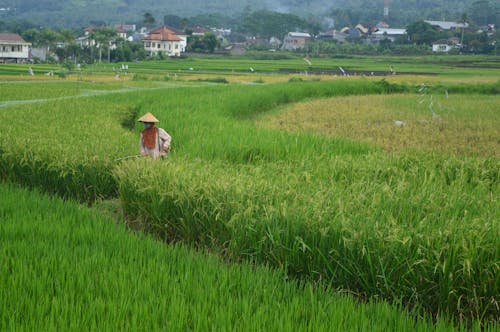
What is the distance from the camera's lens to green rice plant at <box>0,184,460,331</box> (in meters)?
2.84

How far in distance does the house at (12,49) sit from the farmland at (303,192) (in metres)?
34.2

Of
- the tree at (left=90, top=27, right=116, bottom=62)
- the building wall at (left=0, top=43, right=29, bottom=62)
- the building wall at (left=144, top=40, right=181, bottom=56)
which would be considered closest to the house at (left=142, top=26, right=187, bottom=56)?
the building wall at (left=144, top=40, right=181, bottom=56)

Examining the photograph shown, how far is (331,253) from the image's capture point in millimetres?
3859

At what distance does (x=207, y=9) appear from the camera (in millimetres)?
179500

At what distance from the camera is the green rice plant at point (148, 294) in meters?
2.84

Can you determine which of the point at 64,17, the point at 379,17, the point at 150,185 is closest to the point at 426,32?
the point at 150,185

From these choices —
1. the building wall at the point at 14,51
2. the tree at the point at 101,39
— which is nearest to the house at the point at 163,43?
the tree at the point at 101,39

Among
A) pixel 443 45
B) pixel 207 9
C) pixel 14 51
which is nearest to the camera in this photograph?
pixel 14 51

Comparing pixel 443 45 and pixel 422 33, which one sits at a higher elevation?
pixel 422 33

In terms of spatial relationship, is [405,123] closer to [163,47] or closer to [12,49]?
[12,49]

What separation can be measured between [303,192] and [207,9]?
7126 inches

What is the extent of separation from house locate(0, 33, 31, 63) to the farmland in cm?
3424

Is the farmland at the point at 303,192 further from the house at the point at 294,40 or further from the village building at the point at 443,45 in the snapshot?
the house at the point at 294,40

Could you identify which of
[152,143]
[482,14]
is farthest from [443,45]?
[152,143]
